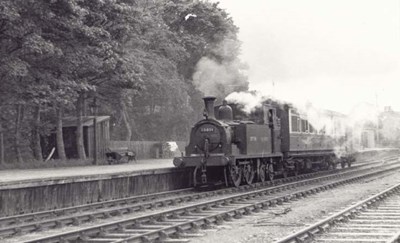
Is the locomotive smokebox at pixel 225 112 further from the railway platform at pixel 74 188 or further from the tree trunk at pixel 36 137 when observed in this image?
the tree trunk at pixel 36 137

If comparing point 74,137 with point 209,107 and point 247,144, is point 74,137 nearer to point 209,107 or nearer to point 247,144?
point 209,107

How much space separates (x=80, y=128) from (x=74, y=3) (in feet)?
28.8

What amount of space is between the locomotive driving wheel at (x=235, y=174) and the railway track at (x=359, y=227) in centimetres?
567

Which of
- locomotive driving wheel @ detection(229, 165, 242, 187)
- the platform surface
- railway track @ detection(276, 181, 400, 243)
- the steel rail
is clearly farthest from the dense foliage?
railway track @ detection(276, 181, 400, 243)

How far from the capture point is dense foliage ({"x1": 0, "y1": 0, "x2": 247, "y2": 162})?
78.5ft

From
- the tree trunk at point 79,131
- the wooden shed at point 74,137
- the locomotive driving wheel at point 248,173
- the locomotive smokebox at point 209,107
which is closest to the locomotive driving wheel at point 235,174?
the locomotive driving wheel at point 248,173

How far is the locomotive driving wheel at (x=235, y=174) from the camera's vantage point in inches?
739

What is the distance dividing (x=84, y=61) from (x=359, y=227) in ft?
61.5

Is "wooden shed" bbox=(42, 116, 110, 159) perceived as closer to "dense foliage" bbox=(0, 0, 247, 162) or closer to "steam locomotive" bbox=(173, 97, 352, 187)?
"dense foliage" bbox=(0, 0, 247, 162)

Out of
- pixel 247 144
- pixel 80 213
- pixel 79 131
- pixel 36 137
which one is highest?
pixel 79 131

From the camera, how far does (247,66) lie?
24688mm

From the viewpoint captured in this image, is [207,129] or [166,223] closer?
[166,223]

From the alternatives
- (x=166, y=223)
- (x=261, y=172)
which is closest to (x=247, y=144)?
(x=261, y=172)

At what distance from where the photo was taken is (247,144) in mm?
19016
